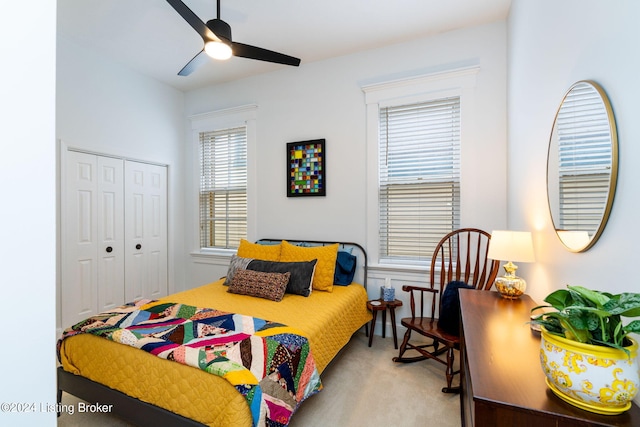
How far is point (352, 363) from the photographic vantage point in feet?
8.61

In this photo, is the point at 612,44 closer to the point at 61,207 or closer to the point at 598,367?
the point at 598,367

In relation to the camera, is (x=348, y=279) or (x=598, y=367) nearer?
(x=598, y=367)

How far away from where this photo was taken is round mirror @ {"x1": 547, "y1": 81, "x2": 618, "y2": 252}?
3.34ft

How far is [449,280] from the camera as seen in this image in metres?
2.58

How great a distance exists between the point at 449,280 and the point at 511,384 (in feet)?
Result: 5.86

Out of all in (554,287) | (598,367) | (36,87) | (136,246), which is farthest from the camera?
(136,246)

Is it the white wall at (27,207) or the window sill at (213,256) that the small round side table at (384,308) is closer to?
the window sill at (213,256)

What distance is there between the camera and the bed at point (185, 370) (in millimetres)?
1405

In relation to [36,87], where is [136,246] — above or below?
below

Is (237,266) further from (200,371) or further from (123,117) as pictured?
(123,117)

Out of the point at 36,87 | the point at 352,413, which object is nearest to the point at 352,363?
the point at 352,413

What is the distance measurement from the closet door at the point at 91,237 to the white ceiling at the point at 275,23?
1.28m

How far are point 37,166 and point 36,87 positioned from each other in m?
0.15

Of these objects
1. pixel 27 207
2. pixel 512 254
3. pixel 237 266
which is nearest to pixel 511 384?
pixel 512 254
